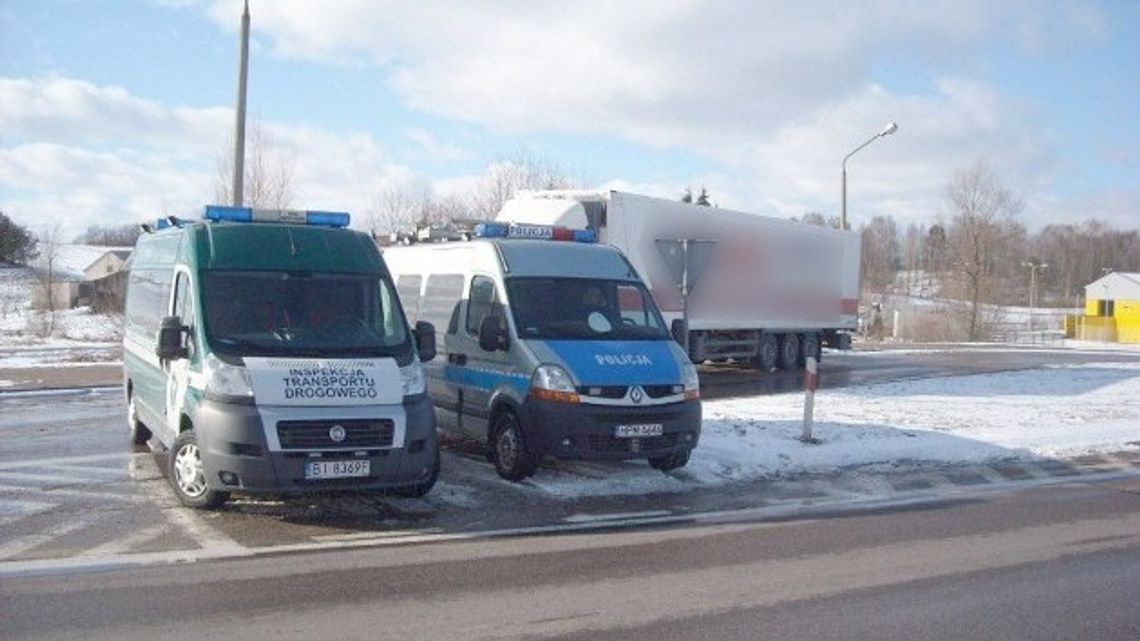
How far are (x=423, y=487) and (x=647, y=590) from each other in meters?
3.06

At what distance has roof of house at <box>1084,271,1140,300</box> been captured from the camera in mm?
85438

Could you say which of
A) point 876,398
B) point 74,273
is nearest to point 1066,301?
point 74,273

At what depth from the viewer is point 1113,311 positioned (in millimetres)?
79000

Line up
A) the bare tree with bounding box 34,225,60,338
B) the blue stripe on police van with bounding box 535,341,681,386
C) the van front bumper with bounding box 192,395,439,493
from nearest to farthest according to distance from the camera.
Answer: the van front bumper with bounding box 192,395,439,493 < the blue stripe on police van with bounding box 535,341,681,386 < the bare tree with bounding box 34,225,60,338

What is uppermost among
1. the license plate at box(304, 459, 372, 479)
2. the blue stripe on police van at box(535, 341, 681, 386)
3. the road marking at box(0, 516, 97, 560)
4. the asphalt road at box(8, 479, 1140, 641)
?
the blue stripe on police van at box(535, 341, 681, 386)

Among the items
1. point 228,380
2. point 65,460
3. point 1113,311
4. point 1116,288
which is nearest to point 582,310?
point 228,380

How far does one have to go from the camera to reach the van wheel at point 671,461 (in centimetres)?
1109

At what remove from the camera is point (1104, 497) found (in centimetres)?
1102

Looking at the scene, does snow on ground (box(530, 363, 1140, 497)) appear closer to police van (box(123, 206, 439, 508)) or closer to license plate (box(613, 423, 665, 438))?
license plate (box(613, 423, 665, 438))

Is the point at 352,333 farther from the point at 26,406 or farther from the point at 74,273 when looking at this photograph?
the point at 74,273

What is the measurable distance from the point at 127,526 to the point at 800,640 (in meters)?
5.45

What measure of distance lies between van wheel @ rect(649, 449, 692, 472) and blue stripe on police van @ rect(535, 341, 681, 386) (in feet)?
2.61

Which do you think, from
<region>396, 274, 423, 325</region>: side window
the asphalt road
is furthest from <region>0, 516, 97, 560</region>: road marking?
<region>396, 274, 423, 325</region>: side window

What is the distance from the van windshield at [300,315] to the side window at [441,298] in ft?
7.85
